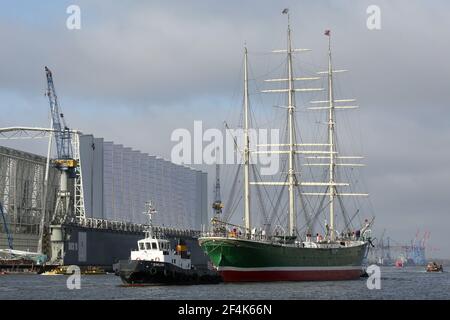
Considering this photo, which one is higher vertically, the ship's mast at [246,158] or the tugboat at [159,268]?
the ship's mast at [246,158]

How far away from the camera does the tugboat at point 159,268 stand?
302ft

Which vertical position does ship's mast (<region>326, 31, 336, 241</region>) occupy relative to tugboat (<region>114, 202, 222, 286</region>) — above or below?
above

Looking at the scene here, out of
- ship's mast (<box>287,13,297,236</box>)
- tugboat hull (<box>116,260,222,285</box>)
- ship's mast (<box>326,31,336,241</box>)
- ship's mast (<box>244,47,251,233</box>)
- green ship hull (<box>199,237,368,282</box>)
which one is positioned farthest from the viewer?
ship's mast (<box>326,31,336,241</box>)

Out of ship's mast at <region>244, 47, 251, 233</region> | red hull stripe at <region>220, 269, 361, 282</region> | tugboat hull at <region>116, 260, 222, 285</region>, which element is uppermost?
ship's mast at <region>244, 47, 251, 233</region>

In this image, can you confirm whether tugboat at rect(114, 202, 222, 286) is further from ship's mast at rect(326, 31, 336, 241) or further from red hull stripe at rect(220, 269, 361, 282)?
ship's mast at rect(326, 31, 336, 241)

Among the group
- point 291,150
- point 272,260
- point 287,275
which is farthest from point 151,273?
point 291,150

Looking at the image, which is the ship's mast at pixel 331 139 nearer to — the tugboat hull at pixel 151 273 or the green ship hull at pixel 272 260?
the green ship hull at pixel 272 260

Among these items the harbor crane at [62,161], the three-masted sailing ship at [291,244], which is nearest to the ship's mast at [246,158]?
the three-masted sailing ship at [291,244]

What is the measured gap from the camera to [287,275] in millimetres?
111938

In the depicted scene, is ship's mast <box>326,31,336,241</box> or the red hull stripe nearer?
the red hull stripe

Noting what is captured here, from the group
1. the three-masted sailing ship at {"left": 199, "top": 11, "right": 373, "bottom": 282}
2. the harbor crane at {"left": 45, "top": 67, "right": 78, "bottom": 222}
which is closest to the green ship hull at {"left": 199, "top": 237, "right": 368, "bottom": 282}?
the three-masted sailing ship at {"left": 199, "top": 11, "right": 373, "bottom": 282}

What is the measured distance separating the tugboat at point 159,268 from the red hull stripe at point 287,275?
13.2ft

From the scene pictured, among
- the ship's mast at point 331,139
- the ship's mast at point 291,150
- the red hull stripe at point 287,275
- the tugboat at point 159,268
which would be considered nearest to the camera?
the tugboat at point 159,268

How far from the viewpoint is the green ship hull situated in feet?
344
